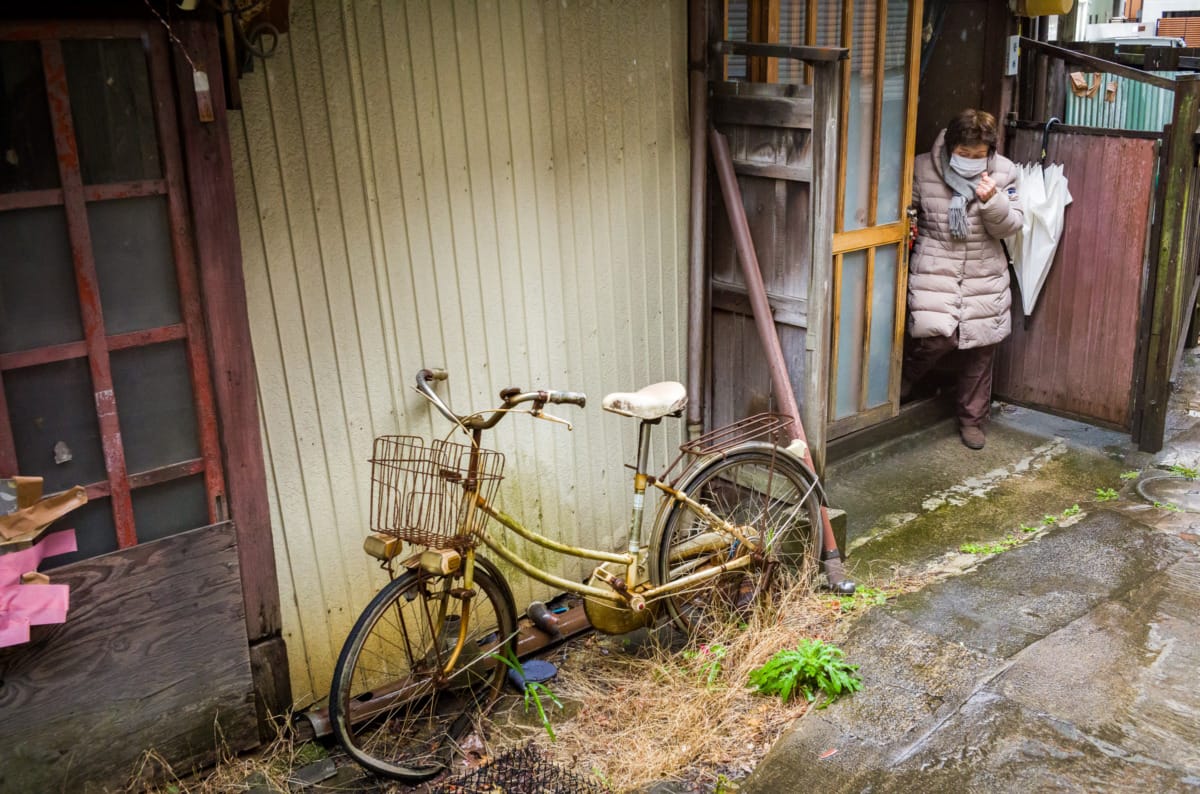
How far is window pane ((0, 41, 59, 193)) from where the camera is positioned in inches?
144

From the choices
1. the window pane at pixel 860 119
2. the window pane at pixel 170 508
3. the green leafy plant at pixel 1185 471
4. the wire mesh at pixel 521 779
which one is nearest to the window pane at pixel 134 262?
the window pane at pixel 170 508

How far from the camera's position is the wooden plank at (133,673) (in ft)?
13.2

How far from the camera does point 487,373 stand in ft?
17.2

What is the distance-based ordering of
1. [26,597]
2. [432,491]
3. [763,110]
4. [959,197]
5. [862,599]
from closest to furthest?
[26,597] < [432,491] < [763,110] < [862,599] < [959,197]

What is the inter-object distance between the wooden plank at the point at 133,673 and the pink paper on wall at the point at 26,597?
12 cm

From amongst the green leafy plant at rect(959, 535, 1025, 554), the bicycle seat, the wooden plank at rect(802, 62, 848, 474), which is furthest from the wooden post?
the bicycle seat

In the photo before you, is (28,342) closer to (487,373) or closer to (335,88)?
(335,88)

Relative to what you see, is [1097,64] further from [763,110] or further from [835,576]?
[835,576]

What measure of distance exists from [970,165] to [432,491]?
14.2ft

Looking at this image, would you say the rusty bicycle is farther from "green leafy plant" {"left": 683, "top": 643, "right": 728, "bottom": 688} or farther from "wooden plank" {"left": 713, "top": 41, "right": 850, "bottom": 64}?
"wooden plank" {"left": 713, "top": 41, "right": 850, "bottom": 64}

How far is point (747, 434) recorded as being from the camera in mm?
5344

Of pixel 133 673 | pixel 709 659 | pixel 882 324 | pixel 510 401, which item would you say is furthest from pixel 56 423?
pixel 882 324

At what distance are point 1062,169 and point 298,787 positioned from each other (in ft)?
20.1

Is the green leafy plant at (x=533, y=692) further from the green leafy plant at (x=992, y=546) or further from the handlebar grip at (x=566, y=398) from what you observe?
the green leafy plant at (x=992, y=546)
